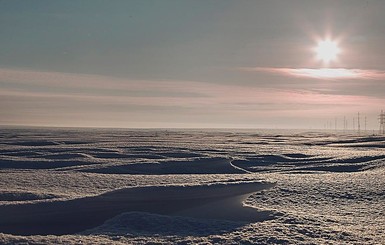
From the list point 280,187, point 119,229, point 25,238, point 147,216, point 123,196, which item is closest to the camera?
point 25,238

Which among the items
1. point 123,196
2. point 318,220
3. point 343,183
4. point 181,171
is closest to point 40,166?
point 181,171

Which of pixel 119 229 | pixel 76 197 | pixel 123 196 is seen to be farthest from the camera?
pixel 123 196

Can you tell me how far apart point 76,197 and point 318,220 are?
582 cm

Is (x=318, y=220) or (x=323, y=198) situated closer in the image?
(x=318, y=220)

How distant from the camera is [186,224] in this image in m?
8.50

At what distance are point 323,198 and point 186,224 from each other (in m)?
4.33

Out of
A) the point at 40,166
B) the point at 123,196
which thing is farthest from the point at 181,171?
the point at 123,196

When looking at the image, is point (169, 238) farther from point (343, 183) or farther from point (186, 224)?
point (343, 183)

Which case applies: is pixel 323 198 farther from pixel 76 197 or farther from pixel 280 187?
pixel 76 197

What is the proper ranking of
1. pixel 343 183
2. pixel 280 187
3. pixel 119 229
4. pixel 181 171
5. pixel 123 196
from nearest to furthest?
pixel 119 229
pixel 123 196
pixel 280 187
pixel 343 183
pixel 181 171

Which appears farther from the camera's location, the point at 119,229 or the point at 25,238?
the point at 119,229

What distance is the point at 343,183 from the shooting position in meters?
12.9

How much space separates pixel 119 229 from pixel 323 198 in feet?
18.3

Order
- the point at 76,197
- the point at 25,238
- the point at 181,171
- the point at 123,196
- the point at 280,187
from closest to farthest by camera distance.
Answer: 1. the point at 25,238
2. the point at 76,197
3. the point at 123,196
4. the point at 280,187
5. the point at 181,171
